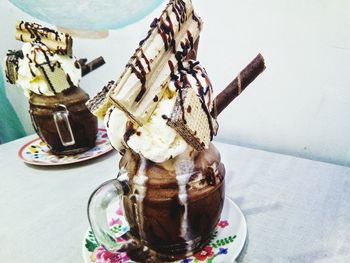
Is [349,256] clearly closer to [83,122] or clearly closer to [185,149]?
[185,149]

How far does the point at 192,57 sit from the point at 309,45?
0.49 m

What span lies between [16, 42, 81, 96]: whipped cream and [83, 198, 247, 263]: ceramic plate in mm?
597

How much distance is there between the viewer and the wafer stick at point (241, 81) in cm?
71

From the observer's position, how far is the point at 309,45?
1.09m

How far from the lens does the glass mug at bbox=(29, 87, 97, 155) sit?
4.04 feet

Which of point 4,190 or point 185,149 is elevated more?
point 185,149

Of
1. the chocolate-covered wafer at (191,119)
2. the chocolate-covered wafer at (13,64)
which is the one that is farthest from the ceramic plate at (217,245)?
the chocolate-covered wafer at (13,64)

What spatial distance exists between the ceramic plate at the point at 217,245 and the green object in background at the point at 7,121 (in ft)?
4.27

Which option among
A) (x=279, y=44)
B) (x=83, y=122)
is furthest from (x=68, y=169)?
(x=279, y=44)

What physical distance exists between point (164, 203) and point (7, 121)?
1.52m

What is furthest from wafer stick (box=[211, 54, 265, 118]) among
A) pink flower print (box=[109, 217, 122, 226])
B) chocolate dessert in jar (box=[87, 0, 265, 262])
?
pink flower print (box=[109, 217, 122, 226])

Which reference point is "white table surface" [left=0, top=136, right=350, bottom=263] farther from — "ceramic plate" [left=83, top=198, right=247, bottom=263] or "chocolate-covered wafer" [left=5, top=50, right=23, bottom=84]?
"chocolate-covered wafer" [left=5, top=50, right=23, bottom=84]

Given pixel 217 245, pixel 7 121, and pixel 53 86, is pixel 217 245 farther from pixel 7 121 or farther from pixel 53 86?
pixel 7 121

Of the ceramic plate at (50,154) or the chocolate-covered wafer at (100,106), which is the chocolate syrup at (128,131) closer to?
the chocolate-covered wafer at (100,106)
